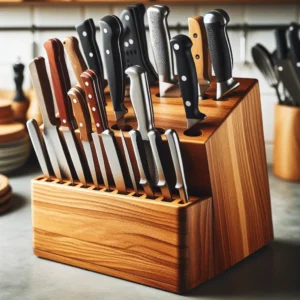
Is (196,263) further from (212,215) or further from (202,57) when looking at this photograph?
(202,57)

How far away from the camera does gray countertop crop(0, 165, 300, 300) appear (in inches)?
32.3

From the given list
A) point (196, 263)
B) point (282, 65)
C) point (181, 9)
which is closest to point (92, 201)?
point (196, 263)

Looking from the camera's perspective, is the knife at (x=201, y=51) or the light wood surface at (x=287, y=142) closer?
the knife at (x=201, y=51)

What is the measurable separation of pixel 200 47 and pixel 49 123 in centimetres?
22

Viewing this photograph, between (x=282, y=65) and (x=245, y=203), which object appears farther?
(x=282, y=65)

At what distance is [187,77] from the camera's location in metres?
0.80

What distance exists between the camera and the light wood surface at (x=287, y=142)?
1.25 metres

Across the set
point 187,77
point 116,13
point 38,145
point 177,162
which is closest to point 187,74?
point 187,77

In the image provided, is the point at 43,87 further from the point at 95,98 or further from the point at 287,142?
the point at 287,142

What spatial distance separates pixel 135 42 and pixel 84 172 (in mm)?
202

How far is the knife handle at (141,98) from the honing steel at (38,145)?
0.15 metres

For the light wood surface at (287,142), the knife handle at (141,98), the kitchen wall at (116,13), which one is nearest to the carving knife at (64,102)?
the knife handle at (141,98)

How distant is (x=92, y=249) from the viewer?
2.86 feet

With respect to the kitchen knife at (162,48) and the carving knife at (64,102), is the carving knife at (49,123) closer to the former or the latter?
the carving knife at (64,102)
